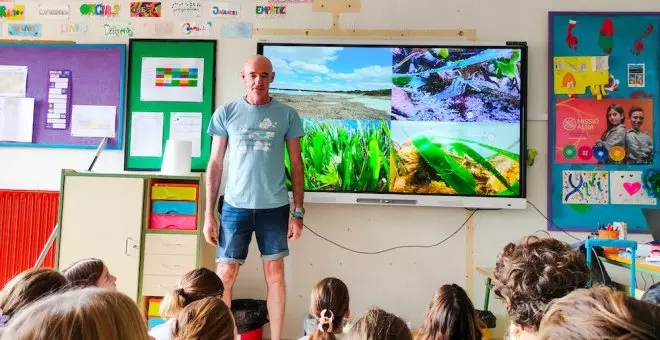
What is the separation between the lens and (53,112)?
10.9 feet

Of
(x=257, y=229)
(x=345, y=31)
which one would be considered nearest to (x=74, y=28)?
(x=345, y=31)

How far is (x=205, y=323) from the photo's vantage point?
1.23 meters

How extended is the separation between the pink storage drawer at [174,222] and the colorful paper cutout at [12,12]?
72.5 inches

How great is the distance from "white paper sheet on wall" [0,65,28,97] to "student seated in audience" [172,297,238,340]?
9.24ft

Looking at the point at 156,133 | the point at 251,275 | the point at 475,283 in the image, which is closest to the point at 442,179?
the point at 475,283

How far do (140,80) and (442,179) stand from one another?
208 cm

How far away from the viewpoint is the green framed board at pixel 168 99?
322cm

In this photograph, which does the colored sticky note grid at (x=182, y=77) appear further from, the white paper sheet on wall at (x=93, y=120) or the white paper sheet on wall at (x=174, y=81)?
the white paper sheet on wall at (x=93, y=120)

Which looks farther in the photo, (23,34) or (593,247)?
(23,34)

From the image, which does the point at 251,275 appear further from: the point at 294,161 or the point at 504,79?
the point at 504,79

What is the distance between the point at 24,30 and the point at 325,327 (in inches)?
126

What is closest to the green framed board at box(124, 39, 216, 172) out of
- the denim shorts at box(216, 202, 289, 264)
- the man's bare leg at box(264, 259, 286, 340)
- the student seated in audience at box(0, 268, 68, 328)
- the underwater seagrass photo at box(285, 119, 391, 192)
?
the underwater seagrass photo at box(285, 119, 391, 192)

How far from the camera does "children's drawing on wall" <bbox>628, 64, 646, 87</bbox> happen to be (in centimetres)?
305

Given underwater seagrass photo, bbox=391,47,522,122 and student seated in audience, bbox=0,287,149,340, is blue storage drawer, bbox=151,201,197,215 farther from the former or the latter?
student seated in audience, bbox=0,287,149,340
